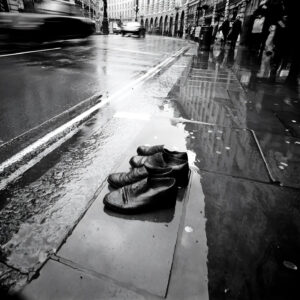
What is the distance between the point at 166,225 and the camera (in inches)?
67.8

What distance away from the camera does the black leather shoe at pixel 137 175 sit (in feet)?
6.55

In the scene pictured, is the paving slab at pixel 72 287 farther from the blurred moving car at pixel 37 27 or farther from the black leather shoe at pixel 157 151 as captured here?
the blurred moving car at pixel 37 27

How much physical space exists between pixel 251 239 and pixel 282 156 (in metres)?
1.51

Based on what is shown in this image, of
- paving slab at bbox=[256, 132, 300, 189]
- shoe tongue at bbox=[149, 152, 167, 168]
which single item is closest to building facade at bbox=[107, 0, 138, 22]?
paving slab at bbox=[256, 132, 300, 189]

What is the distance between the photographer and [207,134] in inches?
127

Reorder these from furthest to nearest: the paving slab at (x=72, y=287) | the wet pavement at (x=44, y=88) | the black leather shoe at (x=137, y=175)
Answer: the wet pavement at (x=44, y=88) < the black leather shoe at (x=137, y=175) < the paving slab at (x=72, y=287)

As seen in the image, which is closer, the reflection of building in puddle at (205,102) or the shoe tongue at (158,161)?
the shoe tongue at (158,161)

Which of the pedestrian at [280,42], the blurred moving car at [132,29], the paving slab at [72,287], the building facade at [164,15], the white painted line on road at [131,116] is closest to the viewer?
the paving slab at [72,287]

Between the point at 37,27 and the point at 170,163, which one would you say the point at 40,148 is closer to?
the point at 170,163

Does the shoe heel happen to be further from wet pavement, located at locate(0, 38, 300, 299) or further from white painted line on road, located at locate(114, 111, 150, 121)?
white painted line on road, located at locate(114, 111, 150, 121)

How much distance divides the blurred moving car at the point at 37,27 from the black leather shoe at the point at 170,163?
9.05 m

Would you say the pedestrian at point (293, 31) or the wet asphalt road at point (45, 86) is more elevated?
the pedestrian at point (293, 31)

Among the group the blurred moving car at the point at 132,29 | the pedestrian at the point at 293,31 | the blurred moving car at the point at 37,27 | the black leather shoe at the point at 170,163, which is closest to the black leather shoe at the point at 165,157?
the black leather shoe at the point at 170,163

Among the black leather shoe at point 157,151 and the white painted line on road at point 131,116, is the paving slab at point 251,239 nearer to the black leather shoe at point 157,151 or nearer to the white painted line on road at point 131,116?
the black leather shoe at point 157,151
